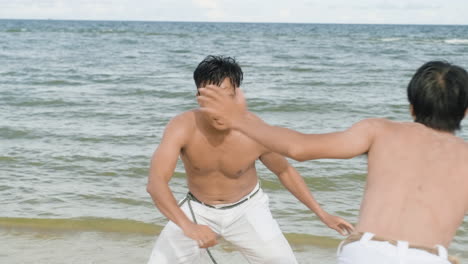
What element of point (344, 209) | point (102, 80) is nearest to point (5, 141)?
point (344, 209)

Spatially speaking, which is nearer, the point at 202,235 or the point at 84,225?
the point at 202,235

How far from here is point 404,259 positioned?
248 centimetres

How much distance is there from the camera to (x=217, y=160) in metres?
4.22

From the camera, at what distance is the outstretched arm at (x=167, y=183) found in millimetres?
3453

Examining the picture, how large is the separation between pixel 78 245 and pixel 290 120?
6.33 m

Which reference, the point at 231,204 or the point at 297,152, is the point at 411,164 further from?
the point at 231,204

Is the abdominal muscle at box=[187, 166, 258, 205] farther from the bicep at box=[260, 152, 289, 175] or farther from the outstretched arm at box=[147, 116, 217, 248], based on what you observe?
the outstretched arm at box=[147, 116, 217, 248]

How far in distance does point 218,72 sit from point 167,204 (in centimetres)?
87

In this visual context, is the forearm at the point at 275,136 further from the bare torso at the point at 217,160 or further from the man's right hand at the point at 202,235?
the bare torso at the point at 217,160

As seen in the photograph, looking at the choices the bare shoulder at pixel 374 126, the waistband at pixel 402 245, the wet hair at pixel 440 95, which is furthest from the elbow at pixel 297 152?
the wet hair at pixel 440 95

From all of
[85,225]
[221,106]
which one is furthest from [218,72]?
[85,225]

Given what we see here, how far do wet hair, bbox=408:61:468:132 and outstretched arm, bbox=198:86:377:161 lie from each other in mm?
206

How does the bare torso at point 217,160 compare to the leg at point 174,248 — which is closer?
the leg at point 174,248

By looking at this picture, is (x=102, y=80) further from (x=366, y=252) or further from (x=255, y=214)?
(x=366, y=252)
